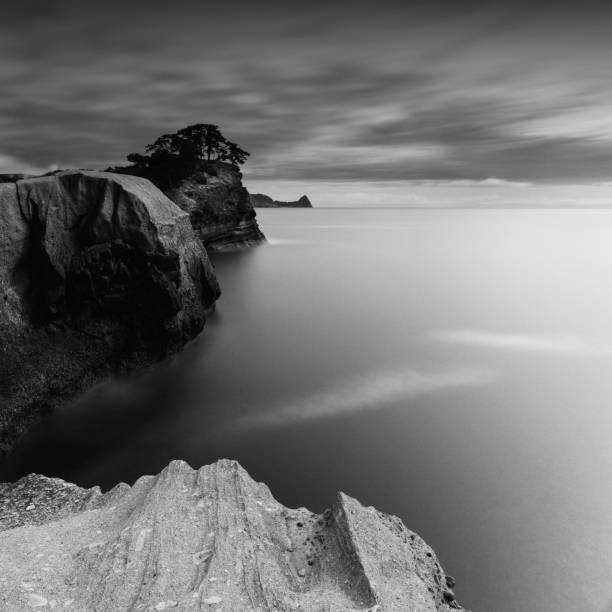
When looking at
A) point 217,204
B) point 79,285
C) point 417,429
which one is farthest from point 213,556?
point 217,204

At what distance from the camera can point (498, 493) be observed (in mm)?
9516

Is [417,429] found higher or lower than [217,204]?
lower

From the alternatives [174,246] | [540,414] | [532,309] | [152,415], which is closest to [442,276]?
[532,309]

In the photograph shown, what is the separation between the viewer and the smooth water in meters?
8.13

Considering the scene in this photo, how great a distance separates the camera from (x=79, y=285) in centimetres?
1341

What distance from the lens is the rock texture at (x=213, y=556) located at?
4.88 m

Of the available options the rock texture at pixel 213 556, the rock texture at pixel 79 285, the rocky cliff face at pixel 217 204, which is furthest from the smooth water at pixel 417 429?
the rocky cliff face at pixel 217 204

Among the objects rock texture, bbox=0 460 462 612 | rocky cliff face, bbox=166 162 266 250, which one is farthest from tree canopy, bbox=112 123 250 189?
rock texture, bbox=0 460 462 612

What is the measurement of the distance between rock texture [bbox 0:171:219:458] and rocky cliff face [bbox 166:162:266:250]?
29.8m

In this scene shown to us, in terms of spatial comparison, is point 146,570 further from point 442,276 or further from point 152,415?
point 442,276

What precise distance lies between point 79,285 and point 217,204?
35.9 meters

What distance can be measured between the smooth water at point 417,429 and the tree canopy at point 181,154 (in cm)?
2693

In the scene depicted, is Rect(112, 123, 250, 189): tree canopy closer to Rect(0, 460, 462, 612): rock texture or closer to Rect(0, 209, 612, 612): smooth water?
Rect(0, 209, 612, 612): smooth water

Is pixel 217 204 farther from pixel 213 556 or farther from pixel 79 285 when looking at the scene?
pixel 213 556
